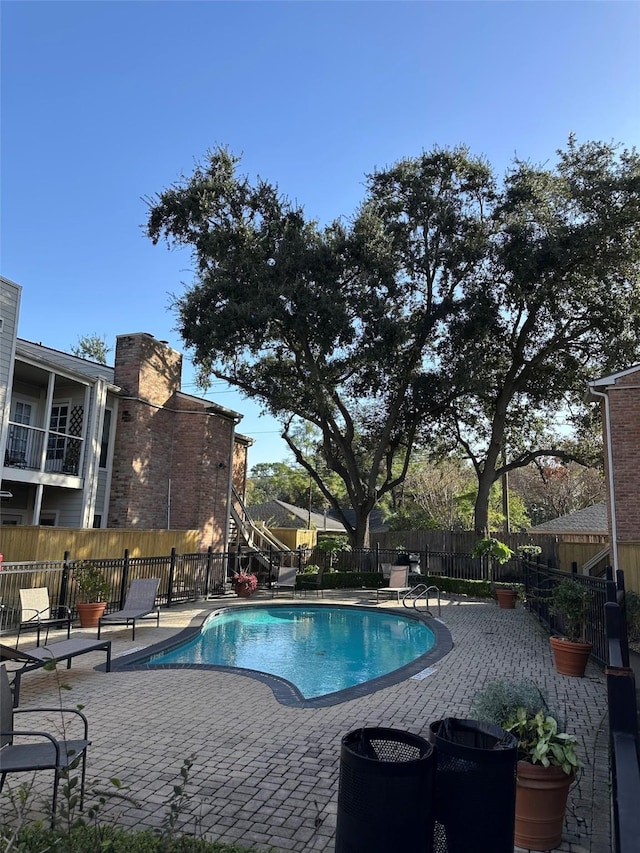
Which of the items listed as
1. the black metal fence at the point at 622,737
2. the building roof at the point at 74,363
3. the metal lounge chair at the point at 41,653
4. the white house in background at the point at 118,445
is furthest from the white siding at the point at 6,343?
the black metal fence at the point at 622,737

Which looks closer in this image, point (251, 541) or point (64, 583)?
point (64, 583)

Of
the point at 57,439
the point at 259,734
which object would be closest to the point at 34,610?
the point at 259,734

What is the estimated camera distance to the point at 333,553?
22.2 m

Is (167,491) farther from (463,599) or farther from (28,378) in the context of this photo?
(463,599)

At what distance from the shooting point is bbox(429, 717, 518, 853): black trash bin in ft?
8.95

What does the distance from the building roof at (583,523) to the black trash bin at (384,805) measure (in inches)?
894

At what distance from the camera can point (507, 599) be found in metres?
15.3

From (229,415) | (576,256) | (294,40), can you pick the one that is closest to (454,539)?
(229,415)

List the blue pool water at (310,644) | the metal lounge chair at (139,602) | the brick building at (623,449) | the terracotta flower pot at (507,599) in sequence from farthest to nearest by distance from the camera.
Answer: the terracotta flower pot at (507,599)
the brick building at (623,449)
the metal lounge chair at (139,602)
the blue pool water at (310,644)

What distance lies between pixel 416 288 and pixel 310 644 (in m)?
15.5

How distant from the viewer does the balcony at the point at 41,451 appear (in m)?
15.9

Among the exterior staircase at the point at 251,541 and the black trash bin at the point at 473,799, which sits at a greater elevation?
the exterior staircase at the point at 251,541

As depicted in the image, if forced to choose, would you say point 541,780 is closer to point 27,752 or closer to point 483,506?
point 27,752

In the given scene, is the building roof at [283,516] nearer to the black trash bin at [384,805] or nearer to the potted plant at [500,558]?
the potted plant at [500,558]
